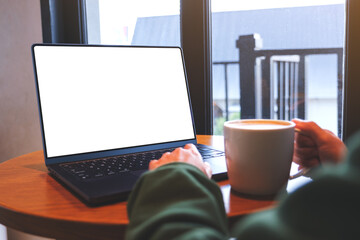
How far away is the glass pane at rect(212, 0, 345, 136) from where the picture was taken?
1240 millimetres

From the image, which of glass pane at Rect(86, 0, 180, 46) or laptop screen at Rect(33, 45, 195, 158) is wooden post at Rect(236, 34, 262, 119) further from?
laptop screen at Rect(33, 45, 195, 158)

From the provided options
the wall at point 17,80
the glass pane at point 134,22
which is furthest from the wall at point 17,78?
the glass pane at point 134,22

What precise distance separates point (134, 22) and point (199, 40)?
1.06 ft

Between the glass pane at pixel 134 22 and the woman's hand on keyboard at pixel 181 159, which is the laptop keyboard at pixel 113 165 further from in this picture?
the glass pane at pixel 134 22

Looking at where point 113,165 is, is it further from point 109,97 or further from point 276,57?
point 276,57

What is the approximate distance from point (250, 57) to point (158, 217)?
1123 millimetres

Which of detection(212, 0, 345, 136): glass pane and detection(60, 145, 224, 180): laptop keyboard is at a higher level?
detection(212, 0, 345, 136): glass pane

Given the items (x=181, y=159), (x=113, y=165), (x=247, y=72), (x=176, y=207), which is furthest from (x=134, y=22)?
(x=176, y=207)

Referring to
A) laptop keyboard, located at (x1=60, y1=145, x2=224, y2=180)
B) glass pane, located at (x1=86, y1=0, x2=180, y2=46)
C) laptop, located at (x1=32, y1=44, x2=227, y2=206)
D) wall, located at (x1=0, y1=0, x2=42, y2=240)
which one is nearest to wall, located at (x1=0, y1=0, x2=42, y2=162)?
wall, located at (x1=0, y1=0, x2=42, y2=240)

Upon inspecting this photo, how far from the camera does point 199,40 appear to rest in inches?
52.9

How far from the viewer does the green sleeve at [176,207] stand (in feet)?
1.05

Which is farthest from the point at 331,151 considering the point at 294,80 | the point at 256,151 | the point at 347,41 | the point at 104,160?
the point at 294,80

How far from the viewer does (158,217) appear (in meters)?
0.34

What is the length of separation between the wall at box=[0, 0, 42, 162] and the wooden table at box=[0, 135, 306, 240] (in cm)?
86
